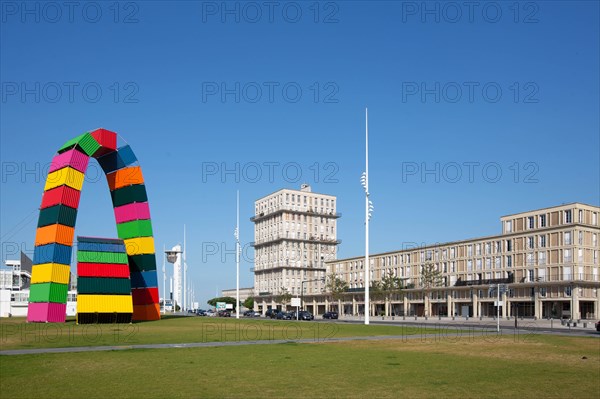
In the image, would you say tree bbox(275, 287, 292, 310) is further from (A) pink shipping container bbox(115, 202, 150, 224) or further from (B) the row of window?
(A) pink shipping container bbox(115, 202, 150, 224)

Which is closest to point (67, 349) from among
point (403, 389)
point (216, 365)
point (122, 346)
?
point (122, 346)

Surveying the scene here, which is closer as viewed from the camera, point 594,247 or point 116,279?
point 116,279

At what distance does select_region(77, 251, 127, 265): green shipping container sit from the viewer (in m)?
52.0

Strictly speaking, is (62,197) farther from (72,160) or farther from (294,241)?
(294,241)

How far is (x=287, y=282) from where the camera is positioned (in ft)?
560

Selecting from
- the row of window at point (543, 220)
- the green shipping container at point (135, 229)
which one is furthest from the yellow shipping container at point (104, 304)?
the row of window at point (543, 220)

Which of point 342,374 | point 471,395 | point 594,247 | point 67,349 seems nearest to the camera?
point 471,395

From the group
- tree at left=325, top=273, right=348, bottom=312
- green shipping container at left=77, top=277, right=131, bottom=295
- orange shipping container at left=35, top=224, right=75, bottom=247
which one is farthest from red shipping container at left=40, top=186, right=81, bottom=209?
tree at left=325, top=273, right=348, bottom=312

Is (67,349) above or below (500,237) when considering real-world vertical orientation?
below

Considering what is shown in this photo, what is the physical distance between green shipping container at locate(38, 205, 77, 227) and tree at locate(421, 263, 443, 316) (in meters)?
71.9

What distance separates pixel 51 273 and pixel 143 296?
42.8ft

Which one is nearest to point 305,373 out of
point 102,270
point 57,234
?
point 102,270

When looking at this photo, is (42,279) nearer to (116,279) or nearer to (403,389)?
(116,279)

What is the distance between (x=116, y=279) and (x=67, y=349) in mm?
27716
